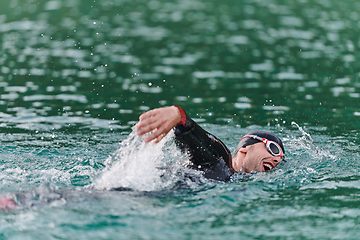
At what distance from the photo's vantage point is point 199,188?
6.23 meters

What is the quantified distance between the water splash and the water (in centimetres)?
2

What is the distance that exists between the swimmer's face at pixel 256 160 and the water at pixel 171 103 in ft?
0.55

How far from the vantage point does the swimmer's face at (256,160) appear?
6758 mm

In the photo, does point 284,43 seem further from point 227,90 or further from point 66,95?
point 66,95

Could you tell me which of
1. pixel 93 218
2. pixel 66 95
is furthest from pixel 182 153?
pixel 66 95

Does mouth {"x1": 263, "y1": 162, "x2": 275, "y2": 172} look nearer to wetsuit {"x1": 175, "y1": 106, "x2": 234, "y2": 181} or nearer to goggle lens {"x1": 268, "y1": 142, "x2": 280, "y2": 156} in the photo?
goggle lens {"x1": 268, "y1": 142, "x2": 280, "y2": 156}

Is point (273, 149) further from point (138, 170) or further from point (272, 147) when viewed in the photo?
point (138, 170)

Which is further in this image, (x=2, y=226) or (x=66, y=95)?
(x=66, y=95)

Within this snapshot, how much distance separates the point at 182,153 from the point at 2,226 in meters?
2.46

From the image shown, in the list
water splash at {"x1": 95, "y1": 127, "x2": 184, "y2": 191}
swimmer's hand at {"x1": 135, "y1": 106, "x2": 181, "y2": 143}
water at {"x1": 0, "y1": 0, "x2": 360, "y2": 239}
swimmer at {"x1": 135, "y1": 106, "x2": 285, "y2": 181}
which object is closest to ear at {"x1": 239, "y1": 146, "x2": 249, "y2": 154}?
swimmer at {"x1": 135, "y1": 106, "x2": 285, "y2": 181}

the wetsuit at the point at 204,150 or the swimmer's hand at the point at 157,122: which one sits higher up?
the swimmer's hand at the point at 157,122

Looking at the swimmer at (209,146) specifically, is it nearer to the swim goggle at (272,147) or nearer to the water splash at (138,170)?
the swim goggle at (272,147)

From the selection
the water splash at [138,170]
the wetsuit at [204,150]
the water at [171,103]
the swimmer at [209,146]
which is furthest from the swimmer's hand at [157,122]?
the water at [171,103]

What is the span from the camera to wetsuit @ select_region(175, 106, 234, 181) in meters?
5.79
